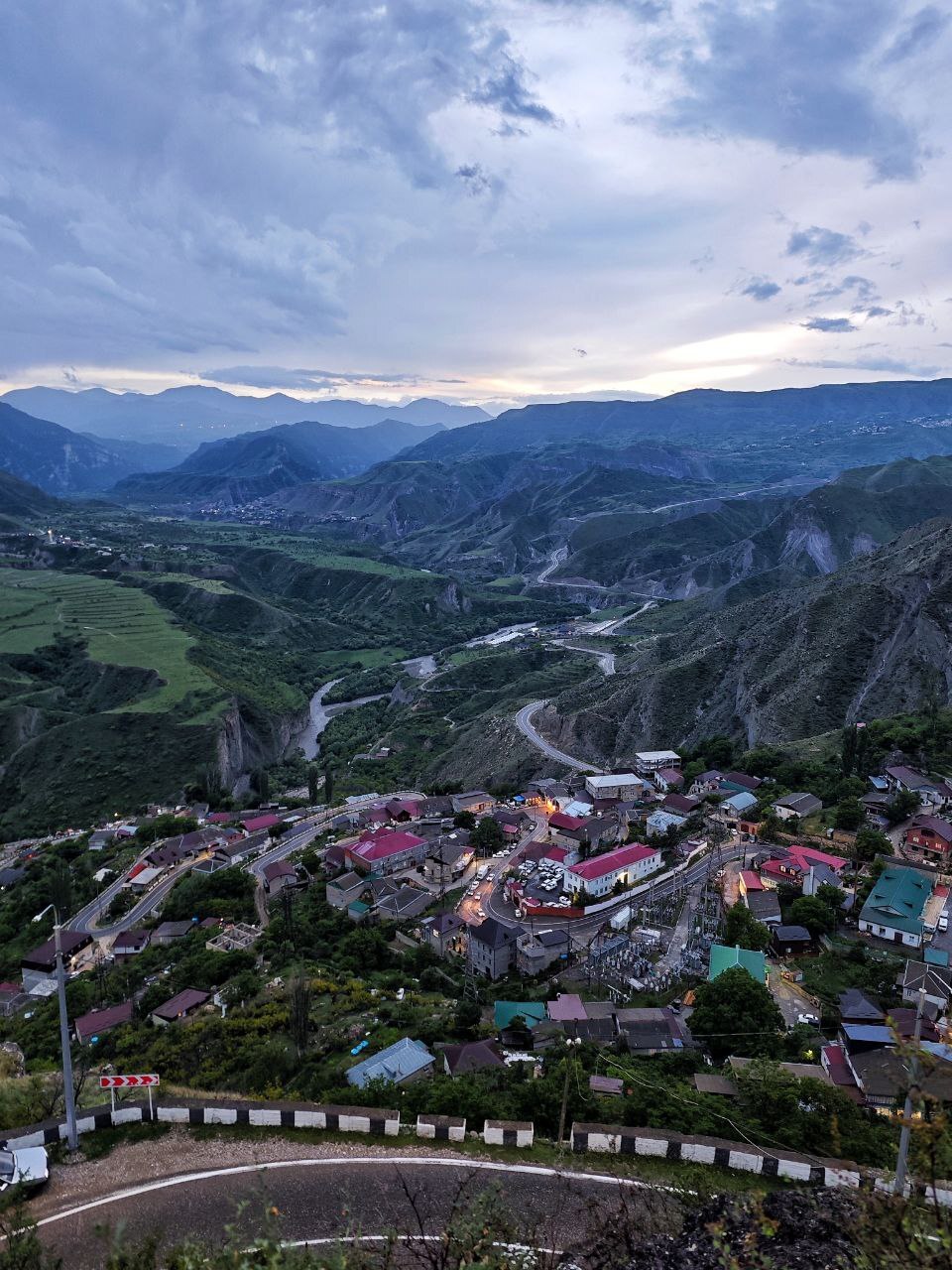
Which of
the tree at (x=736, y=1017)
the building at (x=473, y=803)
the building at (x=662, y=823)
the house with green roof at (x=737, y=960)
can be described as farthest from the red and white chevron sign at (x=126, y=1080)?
the building at (x=473, y=803)

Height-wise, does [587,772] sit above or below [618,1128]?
below

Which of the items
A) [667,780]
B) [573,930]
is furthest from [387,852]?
[667,780]

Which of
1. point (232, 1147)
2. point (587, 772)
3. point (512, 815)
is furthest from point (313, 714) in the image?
point (232, 1147)

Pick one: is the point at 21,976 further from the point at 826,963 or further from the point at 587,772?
the point at 587,772

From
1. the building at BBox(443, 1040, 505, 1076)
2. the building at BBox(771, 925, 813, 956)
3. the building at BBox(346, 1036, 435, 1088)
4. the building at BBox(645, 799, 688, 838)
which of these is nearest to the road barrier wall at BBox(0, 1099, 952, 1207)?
the building at BBox(346, 1036, 435, 1088)

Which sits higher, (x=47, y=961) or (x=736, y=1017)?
(x=736, y=1017)

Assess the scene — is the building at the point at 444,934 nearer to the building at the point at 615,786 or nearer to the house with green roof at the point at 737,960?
the house with green roof at the point at 737,960

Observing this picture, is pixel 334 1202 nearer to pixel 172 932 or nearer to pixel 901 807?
pixel 172 932
